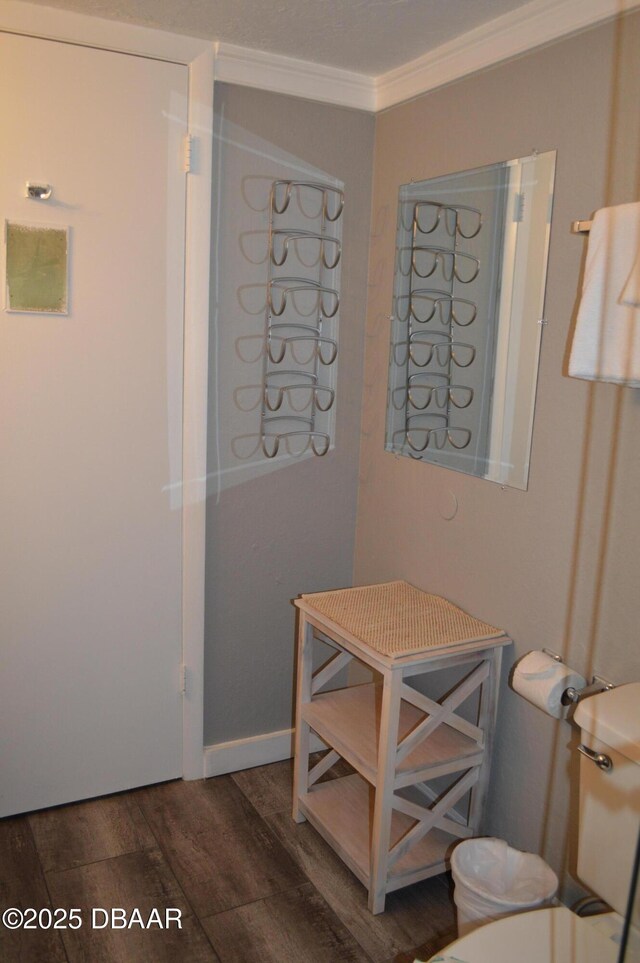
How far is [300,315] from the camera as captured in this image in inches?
95.0

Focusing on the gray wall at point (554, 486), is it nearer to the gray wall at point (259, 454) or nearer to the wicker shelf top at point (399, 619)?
the wicker shelf top at point (399, 619)

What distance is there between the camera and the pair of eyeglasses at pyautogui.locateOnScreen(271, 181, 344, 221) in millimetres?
2307

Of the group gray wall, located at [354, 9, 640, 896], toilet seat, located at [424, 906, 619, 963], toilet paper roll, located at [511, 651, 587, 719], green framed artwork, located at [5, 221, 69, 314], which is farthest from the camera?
green framed artwork, located at [5, 221, 69, 314]

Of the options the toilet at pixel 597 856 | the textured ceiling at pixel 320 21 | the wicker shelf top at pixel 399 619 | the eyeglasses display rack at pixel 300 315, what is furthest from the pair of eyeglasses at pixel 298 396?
the toilet at pixel 597 856

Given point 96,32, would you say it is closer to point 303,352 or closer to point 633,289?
point 303,352

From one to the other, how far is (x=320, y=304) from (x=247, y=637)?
1.07m

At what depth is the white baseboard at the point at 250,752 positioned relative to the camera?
2523 millimetres

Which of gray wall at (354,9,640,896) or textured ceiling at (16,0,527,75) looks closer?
gray wall at (354,9,640,896)

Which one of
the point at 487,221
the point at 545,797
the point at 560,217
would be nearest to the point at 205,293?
the point at 487,221

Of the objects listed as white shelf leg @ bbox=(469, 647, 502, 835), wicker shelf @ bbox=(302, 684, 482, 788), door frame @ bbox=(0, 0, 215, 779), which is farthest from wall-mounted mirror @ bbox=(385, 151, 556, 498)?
wicker shelf @ bbox=(302, 684, 482, 788)

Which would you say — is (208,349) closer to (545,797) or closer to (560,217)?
(560,217)

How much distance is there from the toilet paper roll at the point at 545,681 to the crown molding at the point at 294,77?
1667 mm

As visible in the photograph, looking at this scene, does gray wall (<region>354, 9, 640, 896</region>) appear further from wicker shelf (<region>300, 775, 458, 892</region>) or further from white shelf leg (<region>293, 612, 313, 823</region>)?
white shelf leg (<region>293, 612, 313, 823</region>)

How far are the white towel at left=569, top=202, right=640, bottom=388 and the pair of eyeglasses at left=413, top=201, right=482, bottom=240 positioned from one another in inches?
21.1
